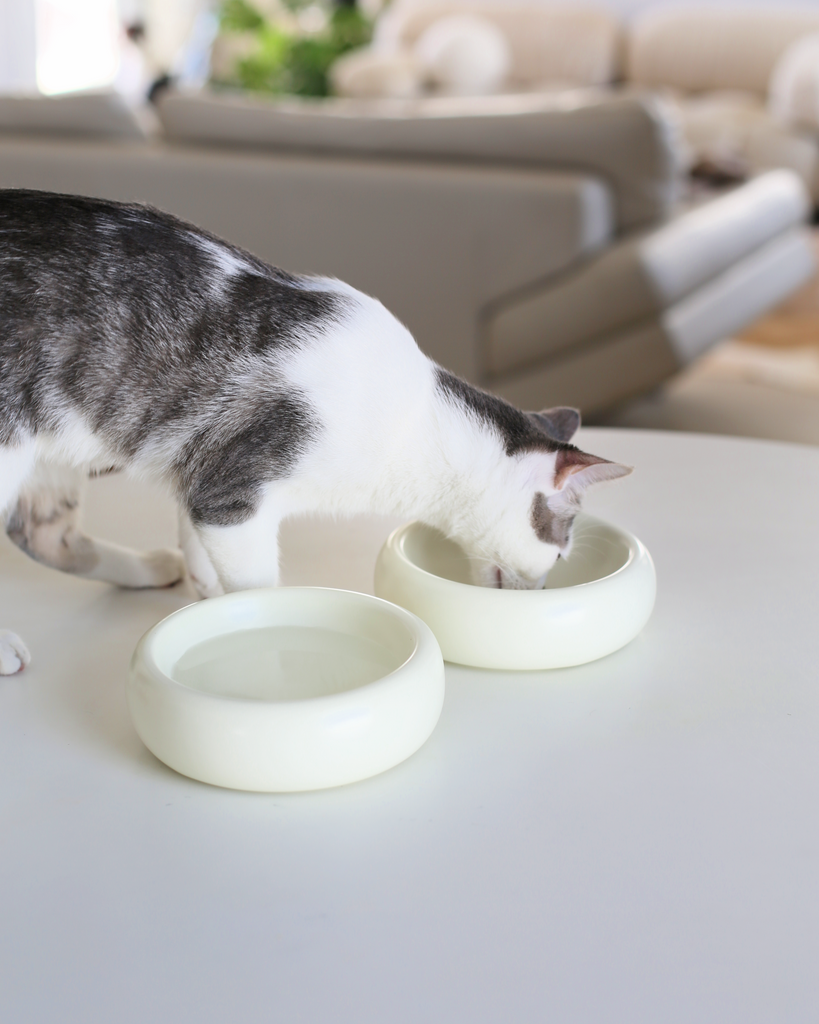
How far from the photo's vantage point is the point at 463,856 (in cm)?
63

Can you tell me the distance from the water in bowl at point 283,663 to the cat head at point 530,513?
0.21 meters

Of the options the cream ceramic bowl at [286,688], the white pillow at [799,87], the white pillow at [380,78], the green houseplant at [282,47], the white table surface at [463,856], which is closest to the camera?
the white table surface at [463,856]

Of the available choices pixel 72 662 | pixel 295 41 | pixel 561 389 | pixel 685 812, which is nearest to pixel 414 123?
pixel 561 389

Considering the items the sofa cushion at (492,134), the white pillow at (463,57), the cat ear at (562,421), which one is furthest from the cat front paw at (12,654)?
the white pillow at (463,57)

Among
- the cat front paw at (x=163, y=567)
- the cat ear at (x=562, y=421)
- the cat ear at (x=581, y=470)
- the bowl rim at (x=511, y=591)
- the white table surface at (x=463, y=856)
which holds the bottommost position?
the cat front paw at (x=163, y=567)

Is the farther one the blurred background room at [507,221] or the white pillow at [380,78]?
the white pillow at [380,78]

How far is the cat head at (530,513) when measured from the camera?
37.1 inches

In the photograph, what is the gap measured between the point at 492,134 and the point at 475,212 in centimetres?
20

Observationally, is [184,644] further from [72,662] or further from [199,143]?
[199,143]

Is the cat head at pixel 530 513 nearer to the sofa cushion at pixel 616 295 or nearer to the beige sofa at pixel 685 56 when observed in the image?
the sofa cushion at pixel 616 295

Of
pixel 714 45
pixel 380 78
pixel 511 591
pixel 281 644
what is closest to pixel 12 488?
pixel 281 644

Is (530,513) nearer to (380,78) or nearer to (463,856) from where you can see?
(463,856)

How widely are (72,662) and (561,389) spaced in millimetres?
1853

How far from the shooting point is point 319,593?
81 cm
